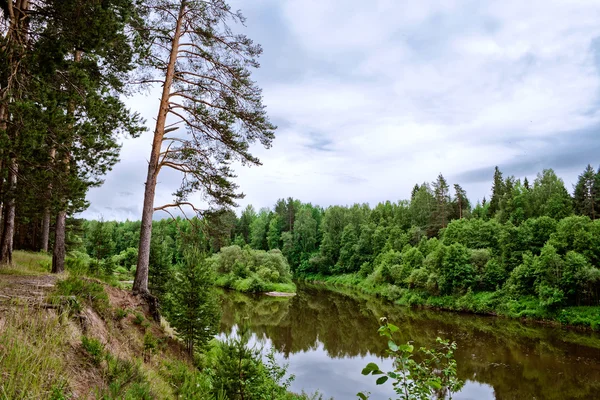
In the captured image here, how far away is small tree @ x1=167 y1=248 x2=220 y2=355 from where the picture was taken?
11.1m

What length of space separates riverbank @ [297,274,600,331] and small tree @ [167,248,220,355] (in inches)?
1180

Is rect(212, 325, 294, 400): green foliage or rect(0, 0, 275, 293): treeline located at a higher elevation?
rect(0, 0, 275, 293): treeline

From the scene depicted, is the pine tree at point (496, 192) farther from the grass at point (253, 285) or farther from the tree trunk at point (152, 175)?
the tree trunk at point (152, 175)

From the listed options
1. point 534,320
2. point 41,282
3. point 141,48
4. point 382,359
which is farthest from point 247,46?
point 534,320

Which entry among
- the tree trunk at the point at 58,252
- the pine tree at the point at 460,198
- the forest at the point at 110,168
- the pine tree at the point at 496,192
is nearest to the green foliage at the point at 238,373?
the forest at the point at 110,168

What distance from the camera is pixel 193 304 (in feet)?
37.4

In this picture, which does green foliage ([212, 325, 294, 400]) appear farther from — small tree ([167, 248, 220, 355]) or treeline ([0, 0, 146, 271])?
treeline ([0, 0, 146, 271])

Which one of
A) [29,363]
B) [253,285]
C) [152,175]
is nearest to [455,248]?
[253,285]

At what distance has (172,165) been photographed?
34.7 ft

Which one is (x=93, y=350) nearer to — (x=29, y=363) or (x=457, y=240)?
(x=29, y=363)

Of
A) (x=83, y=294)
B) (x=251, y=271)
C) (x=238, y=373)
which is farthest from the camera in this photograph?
(x=251, y=271)

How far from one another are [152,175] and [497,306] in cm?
3470

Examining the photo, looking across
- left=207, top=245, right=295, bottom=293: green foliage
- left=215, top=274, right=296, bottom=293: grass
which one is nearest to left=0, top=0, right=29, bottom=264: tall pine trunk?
left=215, top=274, right=296, bottom=293: grass

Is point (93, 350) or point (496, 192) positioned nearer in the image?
point (93, 350)
